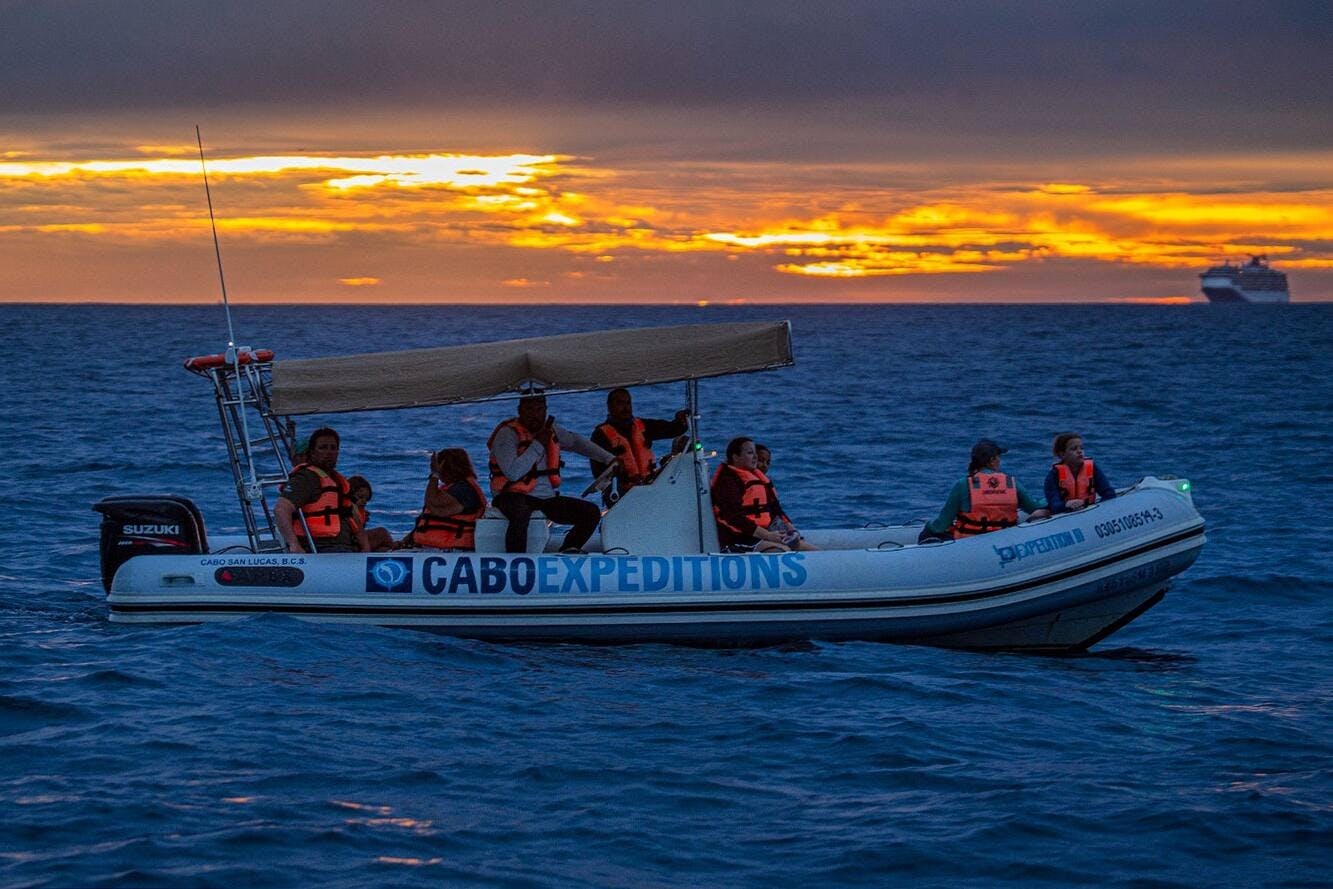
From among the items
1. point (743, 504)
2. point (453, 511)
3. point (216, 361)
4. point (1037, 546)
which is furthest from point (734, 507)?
point (216, 361)

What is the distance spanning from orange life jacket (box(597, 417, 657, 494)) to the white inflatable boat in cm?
20

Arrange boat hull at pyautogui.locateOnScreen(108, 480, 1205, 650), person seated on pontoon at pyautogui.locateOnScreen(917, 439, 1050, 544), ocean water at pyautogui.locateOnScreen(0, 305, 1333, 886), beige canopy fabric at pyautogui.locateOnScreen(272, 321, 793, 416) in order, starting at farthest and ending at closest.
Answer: person seated on pontoon at pyautogui.locateOnScreen(917, 439, 1050, 544) < boat hull at pyautogui.locateOnScreen(108, 480, 1205, 650) < beige canopy fabric at pyautogui.locateOnScreen(272, 321, 793, 416) < ocean water at pyautogui.locateOnScreen(0, 305, 1333, 886)

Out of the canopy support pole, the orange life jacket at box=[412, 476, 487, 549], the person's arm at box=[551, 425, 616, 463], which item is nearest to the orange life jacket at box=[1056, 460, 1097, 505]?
the canopy support pole

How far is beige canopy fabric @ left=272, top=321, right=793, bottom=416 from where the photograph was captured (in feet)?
30.8

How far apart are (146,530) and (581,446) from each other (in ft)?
9.23

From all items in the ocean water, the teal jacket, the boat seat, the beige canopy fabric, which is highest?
the beige canopy fabric

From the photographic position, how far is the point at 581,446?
32.3ft

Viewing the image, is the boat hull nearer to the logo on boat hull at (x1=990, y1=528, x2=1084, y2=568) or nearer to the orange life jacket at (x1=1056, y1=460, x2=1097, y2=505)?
the logo on boat hull at (x1=990, y1=528, x2=1084, y2=568)

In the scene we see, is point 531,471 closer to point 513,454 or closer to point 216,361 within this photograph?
point 513,454

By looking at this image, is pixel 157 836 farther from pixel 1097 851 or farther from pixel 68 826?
pixel 1097 851

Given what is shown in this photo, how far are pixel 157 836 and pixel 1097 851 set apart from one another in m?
3.84

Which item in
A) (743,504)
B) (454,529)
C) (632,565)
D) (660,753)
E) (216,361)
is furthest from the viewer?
(454,529)

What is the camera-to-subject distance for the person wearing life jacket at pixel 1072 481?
1046 cm

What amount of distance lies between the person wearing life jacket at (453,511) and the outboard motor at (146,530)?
1.45 m
